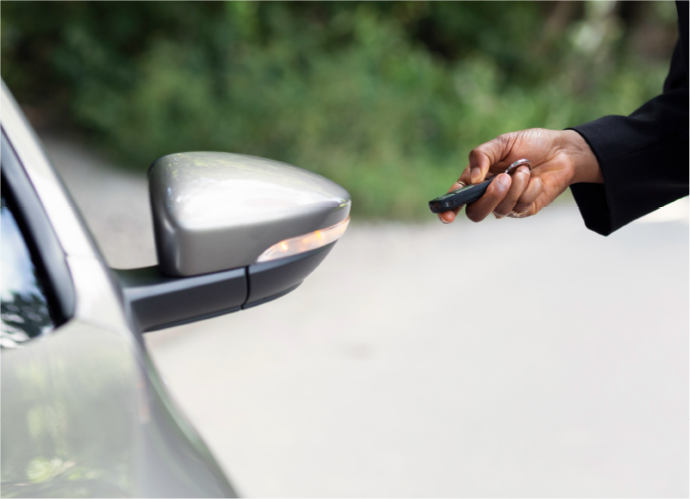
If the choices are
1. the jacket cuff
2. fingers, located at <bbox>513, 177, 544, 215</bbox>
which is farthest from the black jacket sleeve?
fingers, located at <bbox>513, 177, 544, 215</bbox>

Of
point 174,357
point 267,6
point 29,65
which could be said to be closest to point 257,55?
point 267,6

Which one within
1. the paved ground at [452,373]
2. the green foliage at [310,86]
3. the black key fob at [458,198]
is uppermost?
the black key fob at [458,198]

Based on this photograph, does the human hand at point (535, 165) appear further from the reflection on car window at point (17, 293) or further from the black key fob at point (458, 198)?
the reflection on car window at point (17, 293)

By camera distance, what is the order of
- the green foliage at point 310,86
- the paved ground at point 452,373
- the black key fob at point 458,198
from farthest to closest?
the green foliage at point 310,86 < the paved ground at point 452,373 < the black key fob at point 458,198

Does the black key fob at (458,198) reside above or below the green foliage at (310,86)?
above

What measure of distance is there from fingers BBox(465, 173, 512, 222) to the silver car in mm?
459

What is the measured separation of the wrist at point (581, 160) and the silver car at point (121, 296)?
834mm

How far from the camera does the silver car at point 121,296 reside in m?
0.78

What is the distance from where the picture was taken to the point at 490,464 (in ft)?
8.98

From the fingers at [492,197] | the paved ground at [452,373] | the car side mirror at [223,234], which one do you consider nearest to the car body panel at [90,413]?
the car side mirror at [223,234]

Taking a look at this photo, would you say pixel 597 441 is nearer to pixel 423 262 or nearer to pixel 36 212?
pixel 423 262

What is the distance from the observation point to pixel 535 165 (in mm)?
1776

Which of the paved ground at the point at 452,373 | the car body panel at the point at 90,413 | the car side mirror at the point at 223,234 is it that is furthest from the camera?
the paved ground at the point at 452,373

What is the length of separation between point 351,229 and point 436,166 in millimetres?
1918
